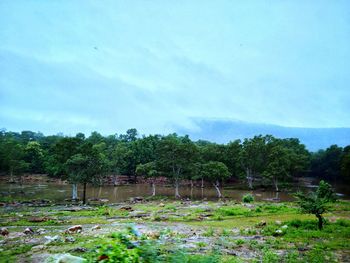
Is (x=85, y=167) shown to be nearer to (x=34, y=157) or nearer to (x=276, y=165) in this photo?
(x=276, y=165)

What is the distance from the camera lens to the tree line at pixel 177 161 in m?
51.9

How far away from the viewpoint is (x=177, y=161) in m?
62.0

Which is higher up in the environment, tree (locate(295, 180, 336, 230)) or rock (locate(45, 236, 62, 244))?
tree (locate(295, 180, 336, 230))

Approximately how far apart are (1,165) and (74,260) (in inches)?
3333

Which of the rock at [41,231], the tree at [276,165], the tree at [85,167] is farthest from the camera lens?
the tree at [276,165]

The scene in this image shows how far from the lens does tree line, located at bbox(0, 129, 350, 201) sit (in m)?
51.9

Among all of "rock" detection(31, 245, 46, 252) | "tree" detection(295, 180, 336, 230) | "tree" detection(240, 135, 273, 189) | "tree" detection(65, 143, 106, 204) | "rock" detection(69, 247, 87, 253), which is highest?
"tree" detection(240, 135, 273, 189)

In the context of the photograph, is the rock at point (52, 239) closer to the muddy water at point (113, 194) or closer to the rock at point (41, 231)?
the rock at point (41, 231)

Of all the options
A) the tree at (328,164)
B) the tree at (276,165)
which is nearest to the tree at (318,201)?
the tree at (276,165)

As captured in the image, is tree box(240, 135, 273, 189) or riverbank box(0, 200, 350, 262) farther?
tree box(240, 135, 273, 189)

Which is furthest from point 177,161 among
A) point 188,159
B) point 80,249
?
point 80,249

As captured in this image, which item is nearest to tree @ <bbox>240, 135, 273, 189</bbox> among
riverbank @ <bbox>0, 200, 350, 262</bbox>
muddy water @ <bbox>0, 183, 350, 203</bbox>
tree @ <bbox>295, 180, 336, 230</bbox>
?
muddy water @ <bbox>0, 183, 350, 203</bbox>

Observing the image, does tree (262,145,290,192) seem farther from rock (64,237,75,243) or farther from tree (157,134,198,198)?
rock (64,237,75,243)

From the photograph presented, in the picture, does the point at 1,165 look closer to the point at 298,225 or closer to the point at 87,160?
the point at 87,160
